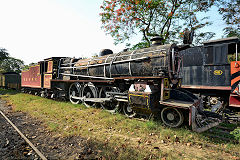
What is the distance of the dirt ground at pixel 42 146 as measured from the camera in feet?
9.74

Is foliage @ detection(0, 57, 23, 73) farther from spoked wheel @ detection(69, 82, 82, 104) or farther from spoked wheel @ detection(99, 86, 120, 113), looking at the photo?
spoked wheel @ detection(99, 86, 120, 113)

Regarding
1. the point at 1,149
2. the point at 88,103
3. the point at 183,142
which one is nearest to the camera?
the point at 1,149

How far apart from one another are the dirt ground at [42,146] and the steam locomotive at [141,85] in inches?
92.2

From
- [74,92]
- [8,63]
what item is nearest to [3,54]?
[8,63]

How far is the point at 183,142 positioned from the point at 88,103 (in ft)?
18.1

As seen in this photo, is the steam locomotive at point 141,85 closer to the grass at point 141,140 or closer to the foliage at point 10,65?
the grass at point 141,140

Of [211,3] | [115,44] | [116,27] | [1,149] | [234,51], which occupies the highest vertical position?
[211,3]

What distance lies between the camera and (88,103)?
25.6 ft

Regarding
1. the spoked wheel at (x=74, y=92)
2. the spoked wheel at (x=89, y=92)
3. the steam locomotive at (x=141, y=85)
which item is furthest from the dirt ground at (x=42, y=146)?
the spoked wheel at (x=74, y=92)

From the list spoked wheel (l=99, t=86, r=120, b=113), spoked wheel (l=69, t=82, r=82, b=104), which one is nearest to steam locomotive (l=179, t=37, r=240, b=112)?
spoked wheel (l=99, t=86, r=120, b=113)

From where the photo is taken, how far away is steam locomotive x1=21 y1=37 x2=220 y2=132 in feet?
14.6

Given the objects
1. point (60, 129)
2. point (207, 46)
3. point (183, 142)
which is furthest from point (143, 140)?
point (207, 46)

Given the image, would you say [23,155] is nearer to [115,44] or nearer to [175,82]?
[175,82]

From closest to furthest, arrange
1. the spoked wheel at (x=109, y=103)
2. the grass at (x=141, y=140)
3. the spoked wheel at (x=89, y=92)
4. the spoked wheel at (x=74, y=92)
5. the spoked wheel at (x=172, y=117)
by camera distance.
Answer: the grass at (x=141, y=140) → the spoked wheel at (x=172, y=117) → the spoked wheel at (x=109, y=103) → the spoked wheel at (x=89, y=92) → the spoked wheel at (x=74, y=92)
